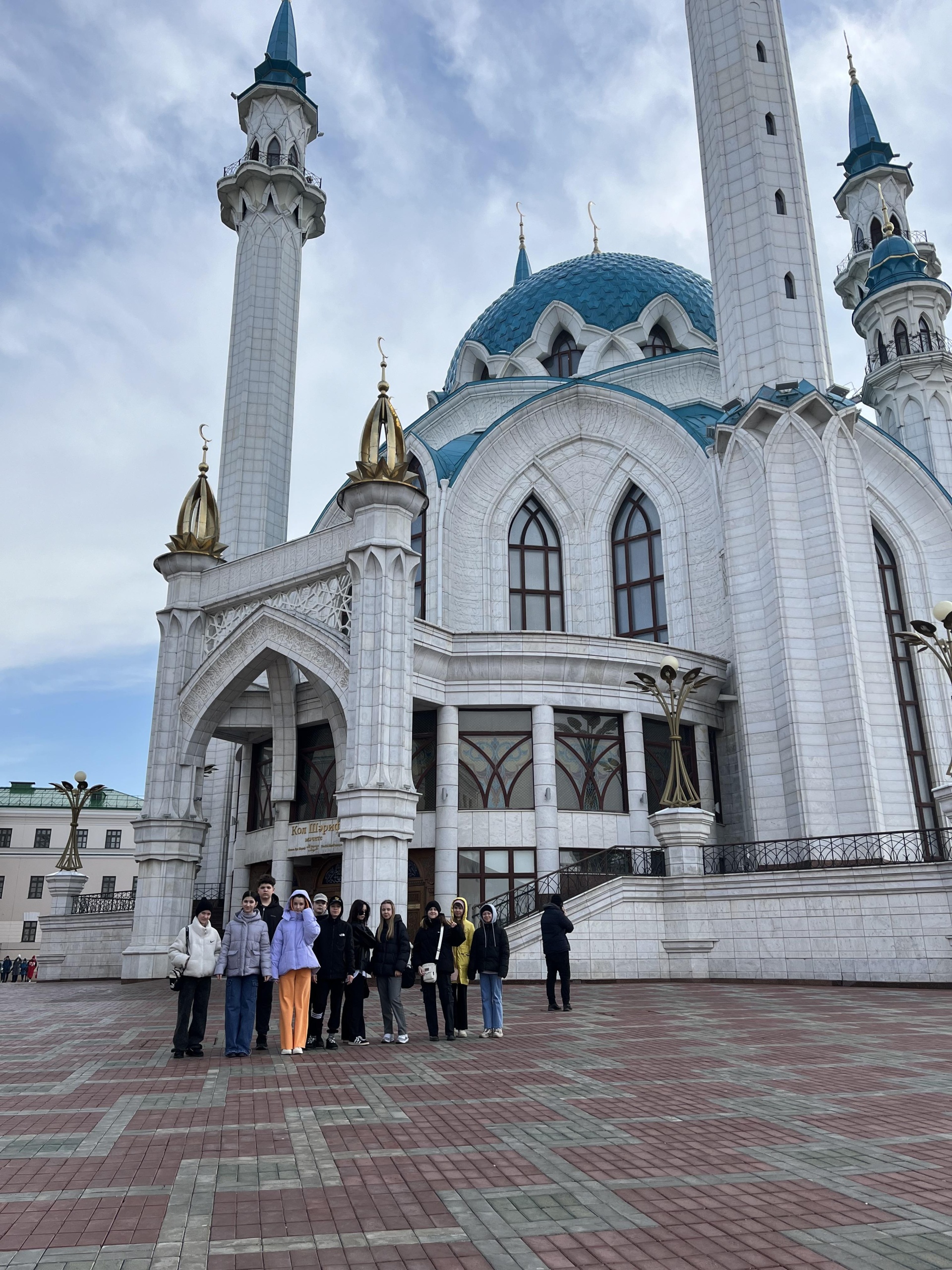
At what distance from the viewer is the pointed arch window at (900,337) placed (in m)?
34.4

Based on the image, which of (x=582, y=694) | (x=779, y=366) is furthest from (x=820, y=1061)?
(x=779, y=366)

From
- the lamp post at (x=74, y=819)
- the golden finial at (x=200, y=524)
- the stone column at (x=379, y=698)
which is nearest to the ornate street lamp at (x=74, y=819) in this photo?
the lamp post at (x=74, y=819)

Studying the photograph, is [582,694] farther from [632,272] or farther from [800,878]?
[632,272]

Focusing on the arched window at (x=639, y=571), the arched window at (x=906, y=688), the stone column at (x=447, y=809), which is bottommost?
the stone column at (x=447, y=809)

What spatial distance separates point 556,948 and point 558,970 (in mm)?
374

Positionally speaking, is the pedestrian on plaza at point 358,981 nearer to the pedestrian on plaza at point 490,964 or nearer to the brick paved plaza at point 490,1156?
the brick paved plaza at point 490,1156

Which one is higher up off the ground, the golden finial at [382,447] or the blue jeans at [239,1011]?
the golden finial at [382,447]

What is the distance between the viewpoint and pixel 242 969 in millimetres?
8992

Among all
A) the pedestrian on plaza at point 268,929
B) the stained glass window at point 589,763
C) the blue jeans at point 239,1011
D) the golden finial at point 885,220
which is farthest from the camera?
the golden finial at point 885,220

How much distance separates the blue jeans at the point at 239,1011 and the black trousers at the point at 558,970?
4.43 meters

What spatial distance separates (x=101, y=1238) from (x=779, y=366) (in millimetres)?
24193

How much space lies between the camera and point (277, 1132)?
561 centimetres

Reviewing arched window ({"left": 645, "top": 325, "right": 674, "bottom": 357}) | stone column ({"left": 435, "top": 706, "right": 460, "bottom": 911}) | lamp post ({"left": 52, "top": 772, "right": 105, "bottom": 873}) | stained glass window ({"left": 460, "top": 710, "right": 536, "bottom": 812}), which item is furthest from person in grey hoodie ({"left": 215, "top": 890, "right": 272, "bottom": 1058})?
arched window ({"left": 645, "top": 325, "right": 674, "bottom": 357})

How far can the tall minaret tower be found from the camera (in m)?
31.1
